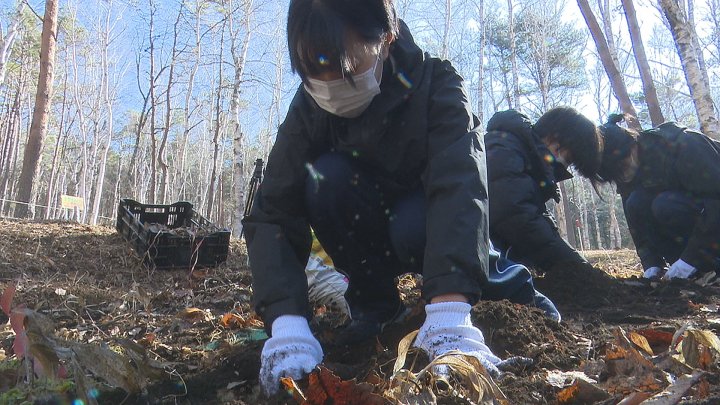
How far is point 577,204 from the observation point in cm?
3241

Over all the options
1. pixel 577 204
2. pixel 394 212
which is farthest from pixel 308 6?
pixel 577 204

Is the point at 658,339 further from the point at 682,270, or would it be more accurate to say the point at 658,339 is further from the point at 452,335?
the point at 682,270

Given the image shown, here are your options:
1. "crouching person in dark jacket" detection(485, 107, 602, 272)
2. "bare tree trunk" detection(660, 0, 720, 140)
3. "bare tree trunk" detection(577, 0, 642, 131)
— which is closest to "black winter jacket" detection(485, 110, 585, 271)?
"crouching person in dark jacket" detection(485, 107, 602, 272)

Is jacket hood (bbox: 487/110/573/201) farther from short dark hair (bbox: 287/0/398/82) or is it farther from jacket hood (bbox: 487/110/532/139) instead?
short dark hair (bbox: 287/0/398/82)

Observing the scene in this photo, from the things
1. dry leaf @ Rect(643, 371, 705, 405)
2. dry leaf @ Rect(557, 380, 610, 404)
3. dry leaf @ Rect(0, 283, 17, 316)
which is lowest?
dry leaf @ Rect(557, 380, 610, 404)

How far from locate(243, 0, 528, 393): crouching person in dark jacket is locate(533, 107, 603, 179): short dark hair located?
1611 millimetres

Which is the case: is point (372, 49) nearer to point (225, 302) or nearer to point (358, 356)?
point (358, 356)

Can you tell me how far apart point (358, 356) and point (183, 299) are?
6.05 feet

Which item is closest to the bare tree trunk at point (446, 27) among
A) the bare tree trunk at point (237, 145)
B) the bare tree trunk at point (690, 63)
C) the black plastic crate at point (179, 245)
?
the bare tree trunk at point (237, 145)

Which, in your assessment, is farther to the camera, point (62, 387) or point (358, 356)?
point (358, 356)

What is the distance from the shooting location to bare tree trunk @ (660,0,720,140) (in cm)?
725

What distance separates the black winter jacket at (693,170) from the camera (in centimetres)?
347

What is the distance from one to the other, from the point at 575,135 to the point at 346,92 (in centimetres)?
198

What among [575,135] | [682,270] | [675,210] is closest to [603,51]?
[675,210]
